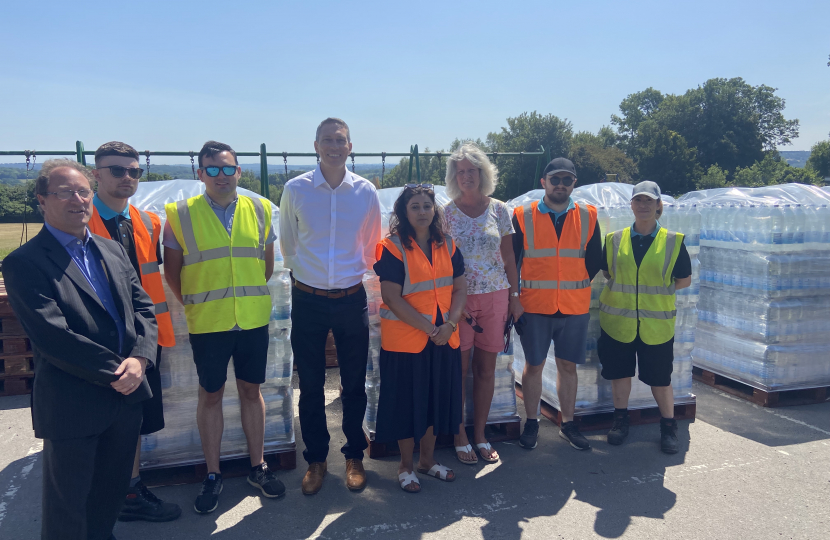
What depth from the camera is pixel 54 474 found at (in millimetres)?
2285

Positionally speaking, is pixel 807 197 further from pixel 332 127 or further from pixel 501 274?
pixel 332 127

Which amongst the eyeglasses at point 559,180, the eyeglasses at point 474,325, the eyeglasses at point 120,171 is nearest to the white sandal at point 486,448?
the eyeglasses at point 474,325

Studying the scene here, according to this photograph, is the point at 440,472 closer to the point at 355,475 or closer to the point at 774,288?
the point at 355,475

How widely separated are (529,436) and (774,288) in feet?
9.05

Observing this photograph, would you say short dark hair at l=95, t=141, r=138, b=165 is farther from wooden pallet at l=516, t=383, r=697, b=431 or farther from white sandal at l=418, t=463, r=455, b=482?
wooden pallet at l=516, t=383, r=697, b=431

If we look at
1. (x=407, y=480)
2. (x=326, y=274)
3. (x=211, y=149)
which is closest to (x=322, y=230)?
(x=326, y=274)

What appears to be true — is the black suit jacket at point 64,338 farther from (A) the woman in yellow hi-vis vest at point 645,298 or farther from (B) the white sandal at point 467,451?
(A) the woman in yellow hi-vis vest at point 645,298

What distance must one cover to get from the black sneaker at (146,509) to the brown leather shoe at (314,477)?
0.77 metres

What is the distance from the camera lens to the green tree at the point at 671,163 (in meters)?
48.6

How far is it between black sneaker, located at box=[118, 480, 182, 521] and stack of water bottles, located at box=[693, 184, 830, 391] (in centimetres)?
512

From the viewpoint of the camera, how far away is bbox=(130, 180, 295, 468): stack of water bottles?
3.54m

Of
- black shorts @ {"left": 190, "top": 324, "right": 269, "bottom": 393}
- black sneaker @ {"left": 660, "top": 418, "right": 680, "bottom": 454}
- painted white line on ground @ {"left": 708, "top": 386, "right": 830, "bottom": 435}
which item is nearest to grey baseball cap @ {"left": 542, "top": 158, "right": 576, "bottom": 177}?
black sneaker @ {"left": 660, "top": 418, "right": 680, "bottom": 454}

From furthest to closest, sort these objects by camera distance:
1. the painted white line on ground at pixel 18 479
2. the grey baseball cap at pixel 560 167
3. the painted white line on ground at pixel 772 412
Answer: the painted white line on ground at pixel 772 412, the grey baseball cap at pixel 560 167, the painted white line on ground at pixel 18 479

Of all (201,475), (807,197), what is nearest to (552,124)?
(807,197)
